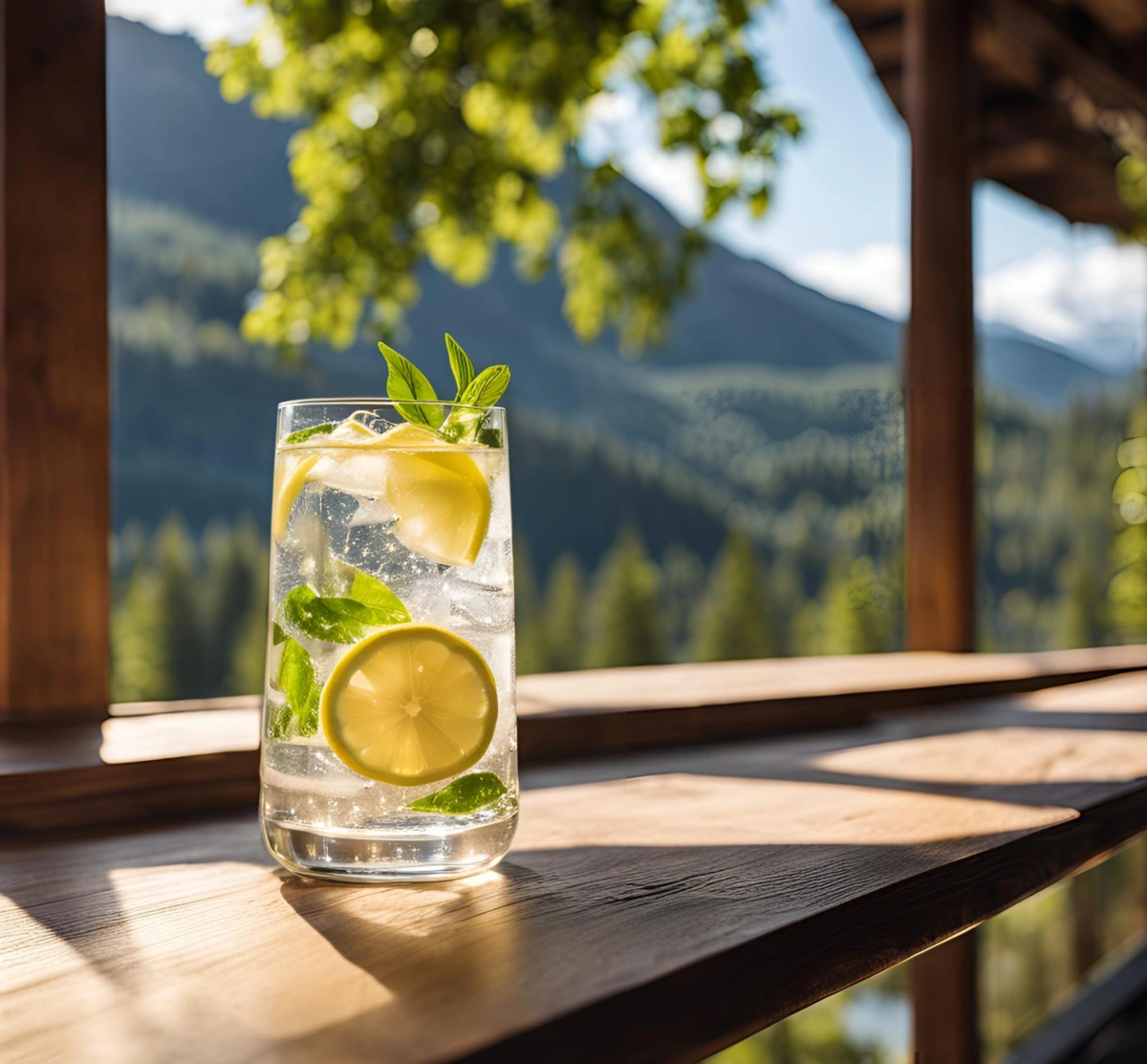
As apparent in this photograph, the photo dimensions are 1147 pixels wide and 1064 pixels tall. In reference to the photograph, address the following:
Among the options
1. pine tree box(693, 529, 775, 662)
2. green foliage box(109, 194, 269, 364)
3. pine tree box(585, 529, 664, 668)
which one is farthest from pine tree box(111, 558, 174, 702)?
pine tree box(693, 529, 775, 662)

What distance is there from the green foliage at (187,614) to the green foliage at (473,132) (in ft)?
32.2

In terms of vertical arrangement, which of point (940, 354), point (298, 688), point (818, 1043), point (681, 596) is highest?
point (940, 354)

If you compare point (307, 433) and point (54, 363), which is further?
point (54, 363)

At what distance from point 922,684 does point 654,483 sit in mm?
12474

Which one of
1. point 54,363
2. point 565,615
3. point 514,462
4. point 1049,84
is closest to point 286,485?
point 54,363

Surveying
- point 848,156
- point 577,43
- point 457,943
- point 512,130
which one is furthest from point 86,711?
point 848,156

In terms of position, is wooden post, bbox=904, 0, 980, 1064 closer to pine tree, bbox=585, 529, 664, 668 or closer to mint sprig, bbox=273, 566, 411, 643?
mint sprig, bbox=273, 566, 411, 643

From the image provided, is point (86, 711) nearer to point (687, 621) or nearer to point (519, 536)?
point (519, 536)

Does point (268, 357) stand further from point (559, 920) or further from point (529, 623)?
point (559, 920)

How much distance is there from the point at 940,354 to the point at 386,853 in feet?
5.51

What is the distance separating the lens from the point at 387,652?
542mm

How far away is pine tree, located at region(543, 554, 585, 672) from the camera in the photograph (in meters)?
14.1

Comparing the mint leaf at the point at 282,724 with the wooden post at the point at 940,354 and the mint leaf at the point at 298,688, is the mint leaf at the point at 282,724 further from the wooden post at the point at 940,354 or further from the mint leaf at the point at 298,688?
the wooden post at the point at 940,354

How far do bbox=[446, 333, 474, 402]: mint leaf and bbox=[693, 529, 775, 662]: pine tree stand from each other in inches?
521
